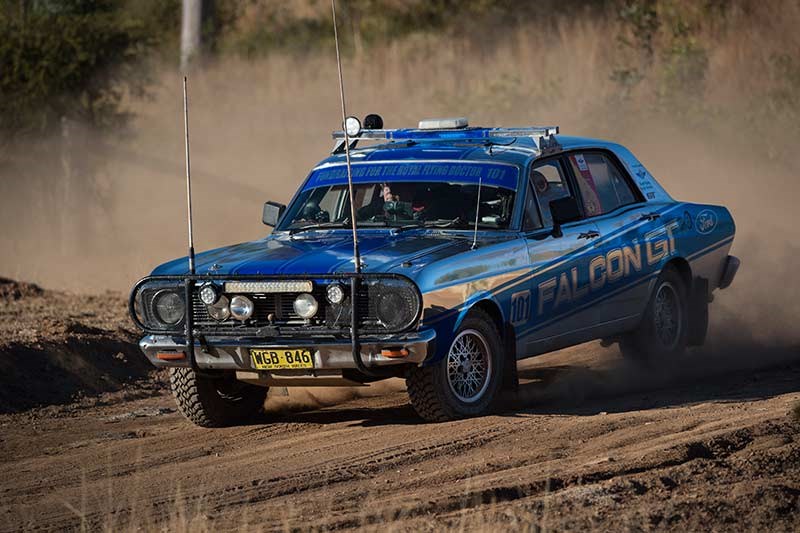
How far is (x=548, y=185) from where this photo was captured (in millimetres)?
11133

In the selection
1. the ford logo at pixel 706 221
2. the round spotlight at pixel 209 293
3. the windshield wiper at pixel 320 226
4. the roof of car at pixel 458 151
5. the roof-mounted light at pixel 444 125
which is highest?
the roof-mounted light at pixel 444 125

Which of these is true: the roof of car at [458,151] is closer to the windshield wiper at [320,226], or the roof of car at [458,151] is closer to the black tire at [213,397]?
the windshield wiper at [320,226]

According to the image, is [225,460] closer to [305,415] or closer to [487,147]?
[305,415]

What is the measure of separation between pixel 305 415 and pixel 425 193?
174 cm

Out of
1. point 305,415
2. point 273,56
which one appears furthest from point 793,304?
point 273,56

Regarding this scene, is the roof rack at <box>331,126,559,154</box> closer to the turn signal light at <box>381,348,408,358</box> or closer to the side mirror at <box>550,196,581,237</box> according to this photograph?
the side mirror at <box>550,196,581,237</box>

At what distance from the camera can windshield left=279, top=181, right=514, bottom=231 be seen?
10531 millimetres

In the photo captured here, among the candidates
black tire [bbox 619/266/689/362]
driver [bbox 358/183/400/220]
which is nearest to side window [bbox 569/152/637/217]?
black tire [bbox 619/266/689/362]

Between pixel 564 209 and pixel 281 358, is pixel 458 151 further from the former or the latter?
pixel 281 358

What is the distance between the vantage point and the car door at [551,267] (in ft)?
34.1

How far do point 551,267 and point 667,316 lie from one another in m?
1.99

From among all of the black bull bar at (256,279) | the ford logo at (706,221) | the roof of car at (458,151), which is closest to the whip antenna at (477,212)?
the roof of car at (458,151)

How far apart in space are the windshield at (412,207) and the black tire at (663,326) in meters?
1.88

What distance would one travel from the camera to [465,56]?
95.1 ft
